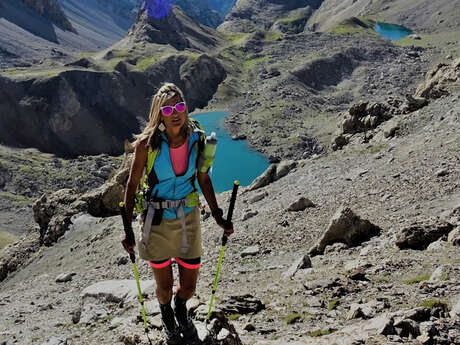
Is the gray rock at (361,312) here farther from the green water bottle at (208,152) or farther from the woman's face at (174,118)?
the woman's face at (174,118)

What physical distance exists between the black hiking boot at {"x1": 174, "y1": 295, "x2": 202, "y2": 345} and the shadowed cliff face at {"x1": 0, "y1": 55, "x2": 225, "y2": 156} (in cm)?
10422

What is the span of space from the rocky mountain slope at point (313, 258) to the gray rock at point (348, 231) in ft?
0.11

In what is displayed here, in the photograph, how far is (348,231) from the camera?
50.4 ft

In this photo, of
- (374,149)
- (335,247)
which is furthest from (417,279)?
(374,149)

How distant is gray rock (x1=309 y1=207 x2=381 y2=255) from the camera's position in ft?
50.1

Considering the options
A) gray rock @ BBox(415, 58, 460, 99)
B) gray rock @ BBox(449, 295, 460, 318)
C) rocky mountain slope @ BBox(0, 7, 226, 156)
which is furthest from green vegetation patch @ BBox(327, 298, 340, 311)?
rocky mountain slope @ BBox(0, 7, 226, 156)

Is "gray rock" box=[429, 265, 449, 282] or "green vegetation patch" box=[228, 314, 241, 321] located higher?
"gray rock" box=[429, 265, 449, 282]

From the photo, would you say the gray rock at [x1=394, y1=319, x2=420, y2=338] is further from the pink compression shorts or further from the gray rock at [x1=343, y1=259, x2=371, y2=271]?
the gray rock at [x1=343, y1=259, x2=371, y2=271]

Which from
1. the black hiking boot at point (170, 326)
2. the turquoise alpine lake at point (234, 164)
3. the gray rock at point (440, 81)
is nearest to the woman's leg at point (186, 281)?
the black hiking boot at point (170, 326)

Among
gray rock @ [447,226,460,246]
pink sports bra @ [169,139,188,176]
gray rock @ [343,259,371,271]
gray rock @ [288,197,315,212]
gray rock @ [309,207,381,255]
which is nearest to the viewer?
pink sports bra @ [169,139,188,176]

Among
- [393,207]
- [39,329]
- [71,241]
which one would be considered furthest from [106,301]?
[71,241]

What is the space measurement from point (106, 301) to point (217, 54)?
549 feet

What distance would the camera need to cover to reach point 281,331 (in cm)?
872

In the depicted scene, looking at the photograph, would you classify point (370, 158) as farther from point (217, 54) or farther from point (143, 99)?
point (217, 54)
